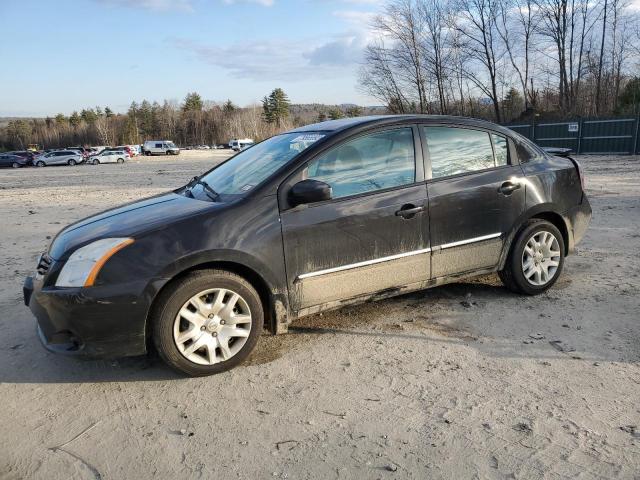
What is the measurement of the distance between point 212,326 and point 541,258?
9.92ft

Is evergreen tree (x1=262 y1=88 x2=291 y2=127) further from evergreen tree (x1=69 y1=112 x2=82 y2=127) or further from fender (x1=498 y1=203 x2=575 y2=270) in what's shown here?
fender (x1=498 y1=203 x2=575 y2=270)

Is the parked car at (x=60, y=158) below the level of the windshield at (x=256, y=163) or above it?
above

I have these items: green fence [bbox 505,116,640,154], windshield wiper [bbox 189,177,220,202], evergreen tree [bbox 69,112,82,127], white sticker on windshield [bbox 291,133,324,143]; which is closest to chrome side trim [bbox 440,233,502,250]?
white sticker on windshield [bbox 291,133,324,143]

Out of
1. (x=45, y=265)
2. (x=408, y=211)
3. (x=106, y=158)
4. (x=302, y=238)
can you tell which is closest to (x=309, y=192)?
(x=302, y=238)

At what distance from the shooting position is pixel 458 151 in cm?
430

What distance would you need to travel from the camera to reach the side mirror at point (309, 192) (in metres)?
3.47

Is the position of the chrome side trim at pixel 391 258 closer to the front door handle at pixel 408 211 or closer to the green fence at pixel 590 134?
the front door handle at pixel 408 211

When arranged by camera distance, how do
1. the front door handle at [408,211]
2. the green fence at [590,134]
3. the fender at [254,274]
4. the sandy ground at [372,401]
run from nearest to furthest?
the sandy ground at [372,401], the fender at [254,274], the front door handle at [408,211], the green fence at [590,134]

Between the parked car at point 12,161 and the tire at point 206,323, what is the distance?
170 feet

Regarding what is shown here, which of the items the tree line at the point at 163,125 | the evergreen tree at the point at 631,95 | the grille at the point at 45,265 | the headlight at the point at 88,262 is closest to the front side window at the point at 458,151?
the headlight at the point at 88,262

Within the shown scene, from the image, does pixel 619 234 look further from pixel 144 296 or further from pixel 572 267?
pixel 144 296

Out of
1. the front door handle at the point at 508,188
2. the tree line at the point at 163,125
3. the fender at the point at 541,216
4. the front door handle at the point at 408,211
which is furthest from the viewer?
the tree line at the point at 163,125

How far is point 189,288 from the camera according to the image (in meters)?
3.23

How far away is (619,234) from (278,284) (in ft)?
18.5
